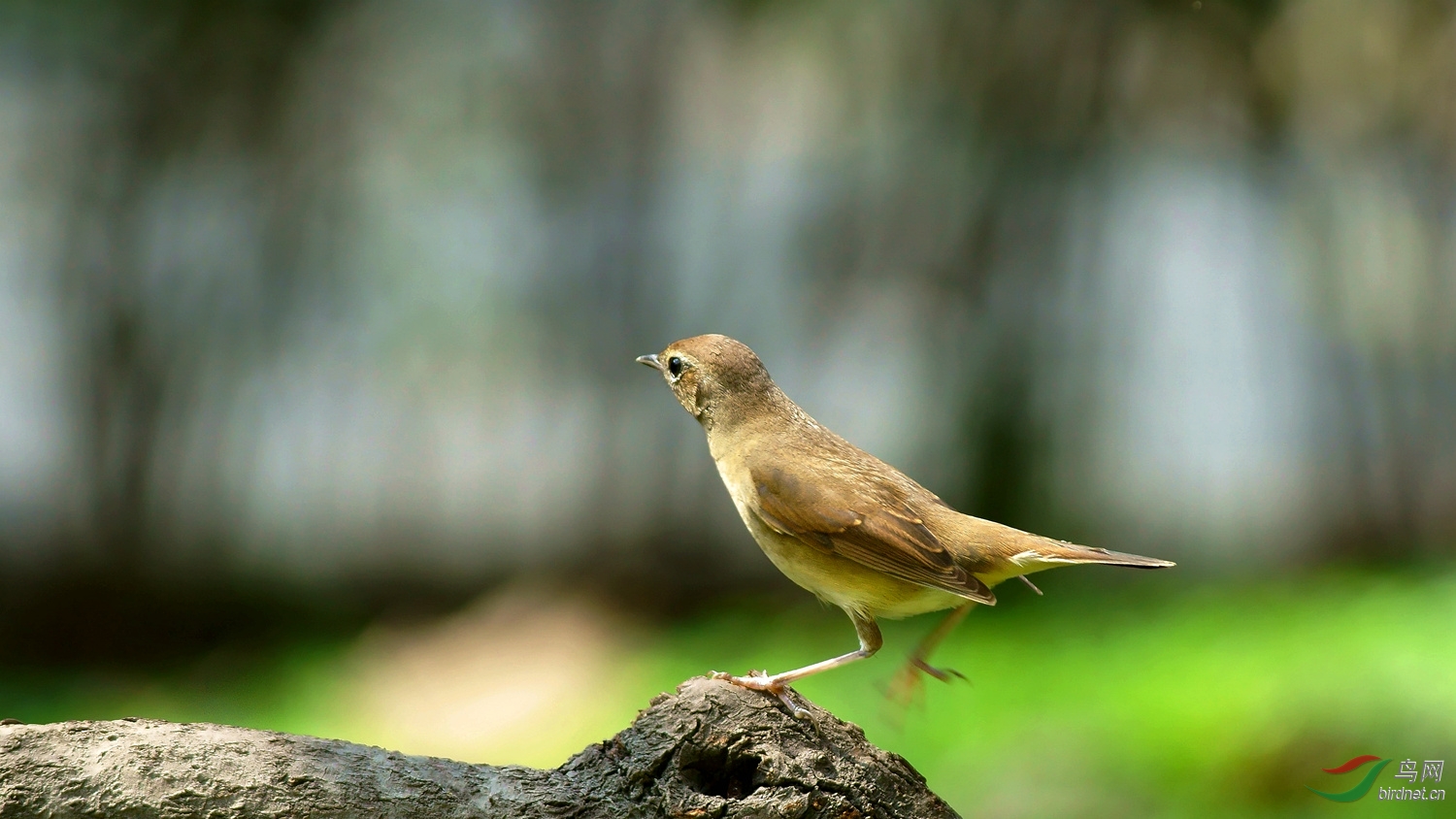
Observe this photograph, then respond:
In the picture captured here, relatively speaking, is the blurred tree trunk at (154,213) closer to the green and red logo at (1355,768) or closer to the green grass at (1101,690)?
the green grass at (1101,690)

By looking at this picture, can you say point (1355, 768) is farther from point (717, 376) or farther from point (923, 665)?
point (717, 376)

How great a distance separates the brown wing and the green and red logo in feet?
8.02

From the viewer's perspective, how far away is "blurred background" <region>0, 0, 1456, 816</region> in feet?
21.5

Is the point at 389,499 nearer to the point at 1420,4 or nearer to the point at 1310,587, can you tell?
the point at 1310,587

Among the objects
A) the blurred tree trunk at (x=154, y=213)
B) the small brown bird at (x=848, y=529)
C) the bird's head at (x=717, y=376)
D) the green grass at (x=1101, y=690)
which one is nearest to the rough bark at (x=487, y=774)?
the small brown bird at (x=848, y=529)

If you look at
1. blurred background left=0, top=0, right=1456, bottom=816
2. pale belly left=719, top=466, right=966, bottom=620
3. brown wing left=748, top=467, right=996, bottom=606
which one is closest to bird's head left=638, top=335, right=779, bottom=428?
brown wing left=748, top=467, right=996, bottom=606

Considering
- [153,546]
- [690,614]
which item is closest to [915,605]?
[690,614]

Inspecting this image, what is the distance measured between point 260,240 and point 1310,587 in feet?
20.7

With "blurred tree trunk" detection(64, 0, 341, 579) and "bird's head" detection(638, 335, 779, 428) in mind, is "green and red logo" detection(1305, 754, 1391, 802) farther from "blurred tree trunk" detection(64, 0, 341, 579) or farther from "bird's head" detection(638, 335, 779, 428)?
"blurred tree trunk" detection(64, 0, 341, 579)
